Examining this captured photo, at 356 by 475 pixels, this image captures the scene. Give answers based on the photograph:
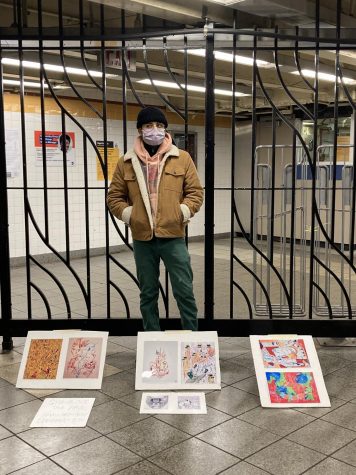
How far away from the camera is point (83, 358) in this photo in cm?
338

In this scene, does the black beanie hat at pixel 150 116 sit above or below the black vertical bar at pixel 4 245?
above

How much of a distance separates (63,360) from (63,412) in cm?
46

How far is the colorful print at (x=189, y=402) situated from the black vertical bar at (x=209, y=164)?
0.83 meters

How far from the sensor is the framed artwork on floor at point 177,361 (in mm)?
3230

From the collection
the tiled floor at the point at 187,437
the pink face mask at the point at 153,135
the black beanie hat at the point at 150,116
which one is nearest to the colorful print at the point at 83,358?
the tiled floor at the point at 187,437

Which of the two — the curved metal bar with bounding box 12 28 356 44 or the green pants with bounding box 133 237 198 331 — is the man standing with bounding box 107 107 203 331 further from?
the curved metal bar with bounding box 12 28 356 44

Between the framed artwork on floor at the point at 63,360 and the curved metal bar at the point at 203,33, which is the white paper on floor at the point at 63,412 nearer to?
the framed artwork on floor at the point at 63,360

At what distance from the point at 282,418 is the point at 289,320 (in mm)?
1023

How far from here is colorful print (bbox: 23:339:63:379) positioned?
334cm

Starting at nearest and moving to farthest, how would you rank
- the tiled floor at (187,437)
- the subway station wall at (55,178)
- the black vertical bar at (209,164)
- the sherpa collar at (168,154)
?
1. the tiled floor at (187,437)
2. the sherpa collar at (168,154)
3. the black vertical bar at (209,164)
4. the subway station wall at (55,178)

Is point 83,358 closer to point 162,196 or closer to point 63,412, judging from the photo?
point 63,412

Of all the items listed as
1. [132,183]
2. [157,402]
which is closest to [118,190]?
[132,183]

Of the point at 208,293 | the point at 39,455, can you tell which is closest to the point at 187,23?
the point at 208,293

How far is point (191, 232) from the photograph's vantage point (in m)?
10.5
